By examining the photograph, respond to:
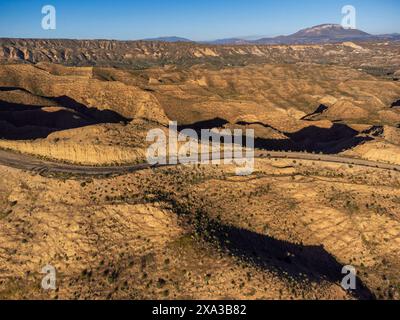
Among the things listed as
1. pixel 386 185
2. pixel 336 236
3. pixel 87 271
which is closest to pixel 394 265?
pixel 336 236

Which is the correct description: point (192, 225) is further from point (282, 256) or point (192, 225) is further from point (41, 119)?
point (41, 119)

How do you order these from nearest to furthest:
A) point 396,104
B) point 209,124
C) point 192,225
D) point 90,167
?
1. point 192,225
2. point 90,167
3. point 209,124
4. point 396,104

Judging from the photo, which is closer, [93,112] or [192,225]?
[192,225]

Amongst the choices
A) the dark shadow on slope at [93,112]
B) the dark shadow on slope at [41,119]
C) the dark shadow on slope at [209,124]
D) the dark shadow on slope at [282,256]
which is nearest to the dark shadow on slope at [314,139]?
the dark shadow on slope at [209,124]

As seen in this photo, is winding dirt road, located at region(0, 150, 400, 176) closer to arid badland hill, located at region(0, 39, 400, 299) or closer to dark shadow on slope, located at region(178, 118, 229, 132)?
arid badland hill, located at region(0, 39, 400, 299)

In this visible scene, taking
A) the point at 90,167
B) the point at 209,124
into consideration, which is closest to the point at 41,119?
the point at 209,124

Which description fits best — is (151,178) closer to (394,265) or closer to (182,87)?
(394,265)

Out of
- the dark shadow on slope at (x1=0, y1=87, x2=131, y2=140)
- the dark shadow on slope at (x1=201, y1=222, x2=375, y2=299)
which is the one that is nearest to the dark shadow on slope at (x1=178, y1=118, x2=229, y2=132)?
the dark shadow on slope at (x1=0, y1=87, x2=131, y2=140)
